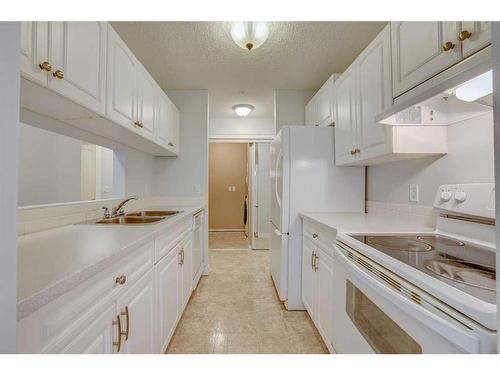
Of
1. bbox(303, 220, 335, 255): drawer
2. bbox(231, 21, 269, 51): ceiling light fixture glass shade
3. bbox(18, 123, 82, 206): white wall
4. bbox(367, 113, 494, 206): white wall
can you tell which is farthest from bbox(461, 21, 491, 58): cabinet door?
bbox(18, 123, 82, 206): white wall

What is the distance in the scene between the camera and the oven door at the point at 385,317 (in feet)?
1.88

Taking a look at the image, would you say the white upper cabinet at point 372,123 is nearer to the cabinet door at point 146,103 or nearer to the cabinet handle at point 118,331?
the cabinet handle at point 118,331

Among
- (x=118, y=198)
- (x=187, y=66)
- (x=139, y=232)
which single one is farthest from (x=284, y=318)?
(x=187, y=66)

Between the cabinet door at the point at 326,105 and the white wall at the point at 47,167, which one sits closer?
the white wall at the point at 47,167

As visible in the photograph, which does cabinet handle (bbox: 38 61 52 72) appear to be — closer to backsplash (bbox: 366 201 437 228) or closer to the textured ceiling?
the textured ceiling

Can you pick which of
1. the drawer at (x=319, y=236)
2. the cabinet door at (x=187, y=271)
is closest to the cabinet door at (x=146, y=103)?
the cabinet door at (x=187, y=271)

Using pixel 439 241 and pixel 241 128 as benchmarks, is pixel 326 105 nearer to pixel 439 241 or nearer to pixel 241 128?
pixel 439 241

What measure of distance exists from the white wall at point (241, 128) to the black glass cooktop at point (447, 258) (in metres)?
3.26

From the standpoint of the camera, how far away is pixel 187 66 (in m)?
2.56

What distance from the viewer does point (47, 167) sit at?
56.8 inches

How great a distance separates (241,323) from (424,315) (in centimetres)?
161

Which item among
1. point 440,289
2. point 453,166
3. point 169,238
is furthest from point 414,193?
point 169,238
